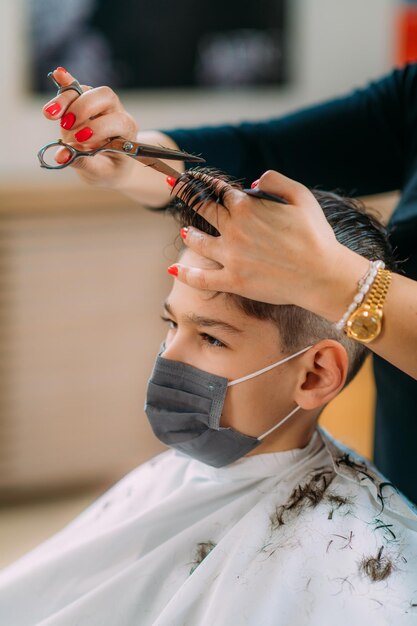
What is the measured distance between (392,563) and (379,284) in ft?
1.54

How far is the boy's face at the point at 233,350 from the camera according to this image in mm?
1254

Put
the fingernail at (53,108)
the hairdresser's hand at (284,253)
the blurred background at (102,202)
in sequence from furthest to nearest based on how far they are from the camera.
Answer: the blurred background at (102,202)
the fingernail at (53,108)
the hairdresser's hand at (284,253)

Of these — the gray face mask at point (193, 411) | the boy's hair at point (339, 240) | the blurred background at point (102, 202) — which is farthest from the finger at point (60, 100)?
the blurred background at point (102, 202)

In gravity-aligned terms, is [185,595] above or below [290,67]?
below

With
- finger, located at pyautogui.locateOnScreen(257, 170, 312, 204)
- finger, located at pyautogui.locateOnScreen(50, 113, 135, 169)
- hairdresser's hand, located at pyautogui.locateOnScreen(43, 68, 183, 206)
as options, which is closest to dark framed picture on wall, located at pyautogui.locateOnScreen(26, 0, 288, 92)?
hairdresser's hand, located at pyautogui.locateOnScreen(43, 68, 183, 206)

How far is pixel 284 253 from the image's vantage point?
0.89m

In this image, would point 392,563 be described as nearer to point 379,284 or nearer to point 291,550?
point 291,550

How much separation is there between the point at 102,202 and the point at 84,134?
1.84m

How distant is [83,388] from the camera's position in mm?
3020

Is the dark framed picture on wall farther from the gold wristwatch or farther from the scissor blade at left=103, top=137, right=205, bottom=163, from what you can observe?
the gold wristwatch

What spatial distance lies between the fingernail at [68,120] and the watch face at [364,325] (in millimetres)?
502

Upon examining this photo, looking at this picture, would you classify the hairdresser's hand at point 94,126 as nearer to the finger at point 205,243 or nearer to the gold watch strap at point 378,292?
the finger at point 205,243

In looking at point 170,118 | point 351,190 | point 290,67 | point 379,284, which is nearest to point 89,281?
point 170,118

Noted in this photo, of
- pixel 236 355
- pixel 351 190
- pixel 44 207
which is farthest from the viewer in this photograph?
pixel 44 207
